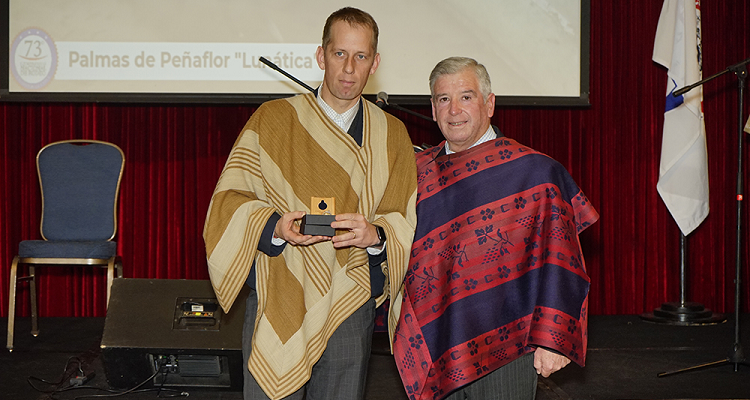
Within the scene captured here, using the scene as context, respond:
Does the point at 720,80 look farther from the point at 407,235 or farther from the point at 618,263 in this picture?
the point at 407,235

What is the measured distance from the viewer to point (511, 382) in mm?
1671

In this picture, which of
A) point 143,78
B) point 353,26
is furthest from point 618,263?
point 353,26

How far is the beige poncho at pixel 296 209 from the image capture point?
1.47m

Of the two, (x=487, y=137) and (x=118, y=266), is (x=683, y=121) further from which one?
(x=118, y=266)

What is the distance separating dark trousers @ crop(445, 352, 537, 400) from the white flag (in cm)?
342

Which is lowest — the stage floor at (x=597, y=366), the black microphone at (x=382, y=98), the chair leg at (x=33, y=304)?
the stage floor at (x=597, y=366)

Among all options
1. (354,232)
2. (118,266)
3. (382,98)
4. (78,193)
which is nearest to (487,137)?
(354,232)

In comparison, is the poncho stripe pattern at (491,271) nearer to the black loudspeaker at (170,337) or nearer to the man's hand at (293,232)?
the man's hand at (293,232)

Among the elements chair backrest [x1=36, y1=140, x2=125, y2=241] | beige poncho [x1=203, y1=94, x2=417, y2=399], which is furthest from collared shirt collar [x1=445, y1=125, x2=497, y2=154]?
chair backrest [x1=36, y1=140, x2=125, y2=241]

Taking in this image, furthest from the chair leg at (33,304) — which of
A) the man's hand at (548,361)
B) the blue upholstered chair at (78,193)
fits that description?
the man's hand at (548,361)

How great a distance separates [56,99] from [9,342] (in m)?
1.55

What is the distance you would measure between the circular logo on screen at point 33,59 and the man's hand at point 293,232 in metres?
3.45

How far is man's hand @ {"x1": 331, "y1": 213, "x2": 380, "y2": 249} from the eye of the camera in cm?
139

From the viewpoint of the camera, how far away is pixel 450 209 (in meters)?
1.71
